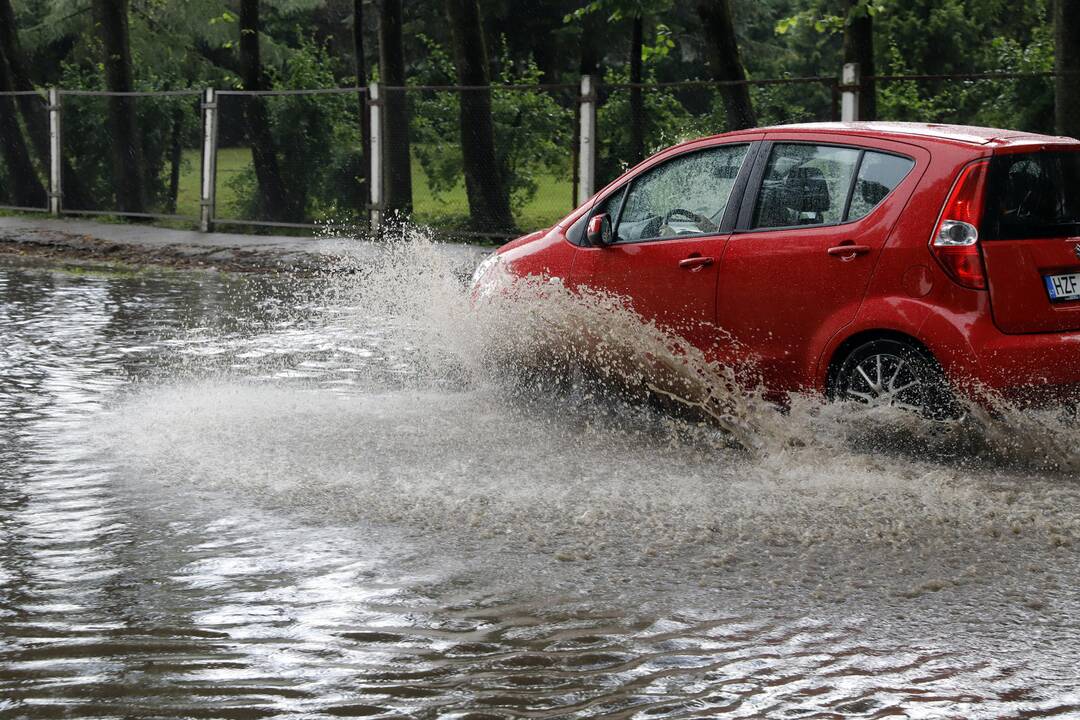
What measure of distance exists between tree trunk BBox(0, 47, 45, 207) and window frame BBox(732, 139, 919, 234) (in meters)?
20.8

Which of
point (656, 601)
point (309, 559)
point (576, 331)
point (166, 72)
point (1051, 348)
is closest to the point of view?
point (656, 601)

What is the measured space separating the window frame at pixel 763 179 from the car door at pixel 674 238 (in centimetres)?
7

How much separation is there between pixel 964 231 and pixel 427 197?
1504cm

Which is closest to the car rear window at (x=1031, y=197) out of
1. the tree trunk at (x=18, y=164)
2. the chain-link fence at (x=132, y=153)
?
the chain-link fence at (x=132, y=153)

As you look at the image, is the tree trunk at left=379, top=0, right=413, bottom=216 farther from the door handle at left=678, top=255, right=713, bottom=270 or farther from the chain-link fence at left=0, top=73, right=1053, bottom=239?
the door handle at left=678, top=255, right=713, bottom=270

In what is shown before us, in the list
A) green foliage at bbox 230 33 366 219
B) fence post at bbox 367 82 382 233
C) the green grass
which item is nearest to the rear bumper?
the green grass

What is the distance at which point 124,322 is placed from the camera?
42.4 ft

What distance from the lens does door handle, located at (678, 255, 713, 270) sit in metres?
8.01

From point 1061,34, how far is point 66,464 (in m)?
12.0

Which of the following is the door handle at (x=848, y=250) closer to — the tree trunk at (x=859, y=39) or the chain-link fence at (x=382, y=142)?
the chain-link fence at (x=382, y=142)

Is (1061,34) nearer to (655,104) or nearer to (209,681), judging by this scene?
(655,104)

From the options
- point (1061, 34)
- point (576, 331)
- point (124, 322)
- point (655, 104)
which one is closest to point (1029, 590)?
point (576, 331)

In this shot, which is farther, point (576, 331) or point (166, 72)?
point (166, 72)

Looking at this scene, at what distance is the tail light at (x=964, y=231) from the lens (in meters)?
7.01
